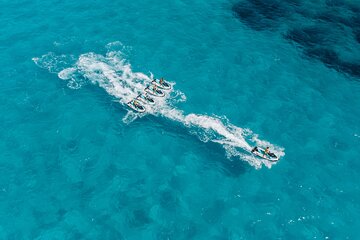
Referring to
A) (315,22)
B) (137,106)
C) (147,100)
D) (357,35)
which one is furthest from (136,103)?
(357,35)

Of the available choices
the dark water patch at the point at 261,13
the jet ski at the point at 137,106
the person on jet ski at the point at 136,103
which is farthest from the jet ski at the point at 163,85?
the dark water patch at the point at 261,13

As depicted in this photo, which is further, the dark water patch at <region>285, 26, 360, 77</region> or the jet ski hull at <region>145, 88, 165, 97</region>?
the dark water patch at <region>285, 26, 360, 77</region>

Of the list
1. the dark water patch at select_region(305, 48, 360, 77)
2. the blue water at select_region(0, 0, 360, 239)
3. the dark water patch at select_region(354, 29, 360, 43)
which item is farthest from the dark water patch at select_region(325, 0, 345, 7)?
the dark water patch at select_region(305, 48, 360, 77)

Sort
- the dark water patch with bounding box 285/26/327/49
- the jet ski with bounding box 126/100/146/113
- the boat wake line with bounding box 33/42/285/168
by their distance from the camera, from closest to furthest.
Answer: the boat wake line with bounding box 33/42/285/168 → the jet ski with bounding box 126/100/146/113 → the dark water patch with bounding box 285/26/327/49

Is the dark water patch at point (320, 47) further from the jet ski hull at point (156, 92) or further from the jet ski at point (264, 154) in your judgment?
the jet ski hull at point (156, 92)

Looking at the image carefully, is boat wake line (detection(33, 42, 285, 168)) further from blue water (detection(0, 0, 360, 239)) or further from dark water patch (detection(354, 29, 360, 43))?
dark water patch (detection(354, 29, 360, 43))
